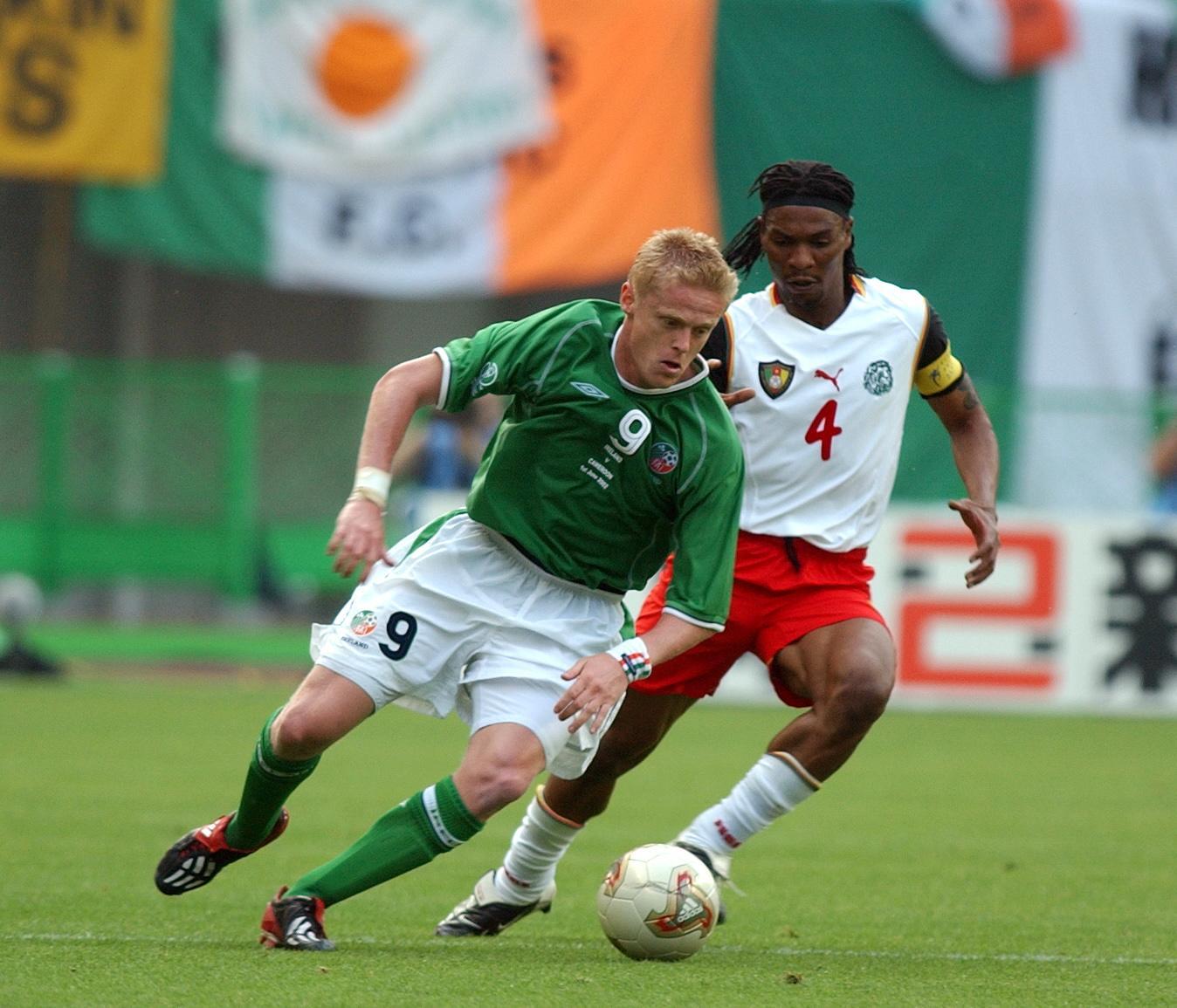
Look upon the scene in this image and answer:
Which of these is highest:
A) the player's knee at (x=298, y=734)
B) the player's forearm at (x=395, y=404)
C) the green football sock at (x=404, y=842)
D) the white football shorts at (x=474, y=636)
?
the player's forearm at (x=395, y=404)

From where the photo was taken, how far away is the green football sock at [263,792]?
575 cm

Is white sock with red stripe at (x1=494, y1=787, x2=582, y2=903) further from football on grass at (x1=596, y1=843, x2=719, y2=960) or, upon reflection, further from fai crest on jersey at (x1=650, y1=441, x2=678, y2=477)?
fai crest on jersey at (x1=650, y1=441, x2=678, y2=477)

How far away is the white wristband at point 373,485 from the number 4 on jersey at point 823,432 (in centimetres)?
172

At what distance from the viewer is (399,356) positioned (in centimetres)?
2194

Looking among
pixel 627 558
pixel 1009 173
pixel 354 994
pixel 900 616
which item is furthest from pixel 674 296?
pixel 1009 173

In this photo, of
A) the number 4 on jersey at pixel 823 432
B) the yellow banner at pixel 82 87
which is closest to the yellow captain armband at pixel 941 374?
the number 4 on jersey at pixel 823 432

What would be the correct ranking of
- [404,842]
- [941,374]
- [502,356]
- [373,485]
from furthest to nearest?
[941,374]
[502,356]
[404,842]
[373,485]

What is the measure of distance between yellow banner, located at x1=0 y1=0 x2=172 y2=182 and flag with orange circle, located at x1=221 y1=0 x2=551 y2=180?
26.9 inches

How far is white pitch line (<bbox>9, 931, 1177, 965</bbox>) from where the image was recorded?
5828mm

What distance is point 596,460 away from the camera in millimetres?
5762

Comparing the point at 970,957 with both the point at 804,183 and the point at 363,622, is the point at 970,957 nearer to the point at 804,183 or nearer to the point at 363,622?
the point at 363,622

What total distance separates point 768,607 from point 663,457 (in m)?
1.08

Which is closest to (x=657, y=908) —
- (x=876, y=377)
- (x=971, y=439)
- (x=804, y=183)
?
(x=876, y=377)

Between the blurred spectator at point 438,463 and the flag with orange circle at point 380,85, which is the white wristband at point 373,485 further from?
the flag with orange circle at point 380,85
